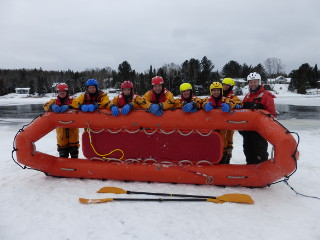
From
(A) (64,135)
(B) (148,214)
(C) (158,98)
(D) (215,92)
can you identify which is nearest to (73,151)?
(A) (64,135)

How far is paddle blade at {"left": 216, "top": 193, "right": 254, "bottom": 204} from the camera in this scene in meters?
3.15

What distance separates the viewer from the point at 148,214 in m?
2.87

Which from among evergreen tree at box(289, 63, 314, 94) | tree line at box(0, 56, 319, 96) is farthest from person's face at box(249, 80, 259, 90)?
evergreen tree at box(289, 63, 314, 94)

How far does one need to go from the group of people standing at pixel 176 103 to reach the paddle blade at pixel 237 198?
0.95m

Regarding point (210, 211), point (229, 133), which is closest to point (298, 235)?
point (210, 211)

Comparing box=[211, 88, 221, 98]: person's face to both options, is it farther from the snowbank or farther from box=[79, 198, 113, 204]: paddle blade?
box=[79, 198, 113, 204]: paddle blade

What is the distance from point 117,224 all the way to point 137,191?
847 mm

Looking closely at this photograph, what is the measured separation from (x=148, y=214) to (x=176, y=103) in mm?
1740

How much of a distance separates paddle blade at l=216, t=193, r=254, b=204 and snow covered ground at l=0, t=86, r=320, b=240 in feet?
0.21

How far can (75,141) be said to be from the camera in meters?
4.48

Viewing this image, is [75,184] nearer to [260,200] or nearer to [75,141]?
[75,141]

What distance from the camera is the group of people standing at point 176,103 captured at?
377 cm

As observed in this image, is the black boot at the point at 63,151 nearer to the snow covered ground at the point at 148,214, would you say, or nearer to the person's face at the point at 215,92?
the snow covered ground at the point at 148,214

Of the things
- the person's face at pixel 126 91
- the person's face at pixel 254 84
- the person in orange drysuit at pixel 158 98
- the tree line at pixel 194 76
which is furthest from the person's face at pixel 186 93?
the tree line at pixel 194 76
